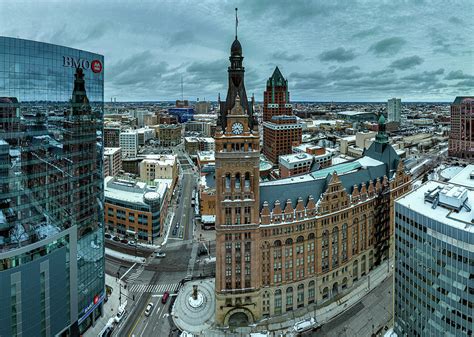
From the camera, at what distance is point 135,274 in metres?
116

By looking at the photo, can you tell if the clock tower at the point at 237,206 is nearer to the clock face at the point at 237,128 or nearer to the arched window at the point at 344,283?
the clock face at the point at 237,128

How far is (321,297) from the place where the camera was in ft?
330

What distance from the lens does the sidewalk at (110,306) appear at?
89.1m

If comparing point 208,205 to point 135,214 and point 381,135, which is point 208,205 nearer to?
point 135,214

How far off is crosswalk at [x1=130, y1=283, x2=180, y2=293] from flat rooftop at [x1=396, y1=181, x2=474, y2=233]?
6639 centimetres

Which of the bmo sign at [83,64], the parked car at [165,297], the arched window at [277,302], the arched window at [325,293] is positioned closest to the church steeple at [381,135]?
the arched window at [325,293]

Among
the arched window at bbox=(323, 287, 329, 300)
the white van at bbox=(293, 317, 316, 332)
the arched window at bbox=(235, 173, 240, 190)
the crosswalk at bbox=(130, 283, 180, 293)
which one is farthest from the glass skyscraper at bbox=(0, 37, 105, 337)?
the arched window at bbox=(323, 287, 329, 300)

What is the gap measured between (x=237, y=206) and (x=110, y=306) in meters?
44.5

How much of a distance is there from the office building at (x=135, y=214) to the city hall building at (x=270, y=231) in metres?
55.1

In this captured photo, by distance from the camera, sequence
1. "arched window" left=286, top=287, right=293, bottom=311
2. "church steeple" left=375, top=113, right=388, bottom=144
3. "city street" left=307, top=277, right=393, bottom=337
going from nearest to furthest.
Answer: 1. "city street" left=307, top=277, right=393, bottom=337
2. "arched window" left=286, top=287, right=293, bottom=311
3. "church steeple" left=375, top=113, right=388, bottom=144

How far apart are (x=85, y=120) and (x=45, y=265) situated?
31842 millimetres

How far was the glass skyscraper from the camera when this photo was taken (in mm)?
67375

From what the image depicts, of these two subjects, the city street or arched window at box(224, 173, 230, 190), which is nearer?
the city street

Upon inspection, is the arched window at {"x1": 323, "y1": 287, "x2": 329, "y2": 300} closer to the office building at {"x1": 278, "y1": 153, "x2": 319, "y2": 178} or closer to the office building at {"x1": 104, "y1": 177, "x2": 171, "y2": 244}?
the office building at {"x1": 104, "y1": 177, "x2": 171, "y2": 244}
